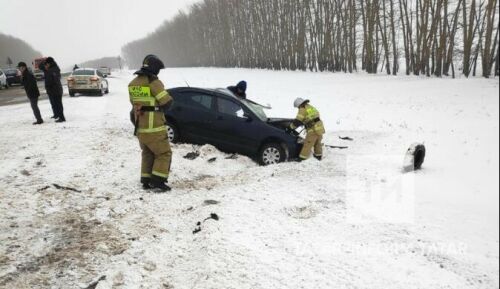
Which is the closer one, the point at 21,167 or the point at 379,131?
the point at 21,167

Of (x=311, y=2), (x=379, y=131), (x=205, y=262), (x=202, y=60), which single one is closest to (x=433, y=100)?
(x=379, y=131)

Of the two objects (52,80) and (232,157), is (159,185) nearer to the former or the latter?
(232,157)

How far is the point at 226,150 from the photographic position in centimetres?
879

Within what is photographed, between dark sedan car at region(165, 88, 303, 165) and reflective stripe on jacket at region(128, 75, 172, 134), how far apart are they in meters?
2.79

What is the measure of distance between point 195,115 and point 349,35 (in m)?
22.1

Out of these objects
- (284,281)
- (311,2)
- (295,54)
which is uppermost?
(311,2)

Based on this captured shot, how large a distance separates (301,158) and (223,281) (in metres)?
4.90

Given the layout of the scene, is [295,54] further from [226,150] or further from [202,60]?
[202,60]

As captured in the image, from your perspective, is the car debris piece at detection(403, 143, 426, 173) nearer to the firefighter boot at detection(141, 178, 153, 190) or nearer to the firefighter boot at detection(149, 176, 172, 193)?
the firefighter boot at detection(149, 176, 172, 193)

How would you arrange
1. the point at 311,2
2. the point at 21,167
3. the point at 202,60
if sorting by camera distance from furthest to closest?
1. the point at 202,60
2. the point at 311,2
3. the point at 21,167

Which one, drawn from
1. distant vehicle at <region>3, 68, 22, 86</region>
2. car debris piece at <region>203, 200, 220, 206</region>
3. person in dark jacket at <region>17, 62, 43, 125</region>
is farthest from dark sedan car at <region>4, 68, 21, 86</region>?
car debris piece at <region>203, 200, 220, 206</region>

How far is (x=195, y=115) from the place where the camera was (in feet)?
29.2

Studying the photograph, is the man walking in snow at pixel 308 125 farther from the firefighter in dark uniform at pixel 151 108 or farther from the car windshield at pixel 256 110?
the firefighter in dark uniform at pixel 151 108

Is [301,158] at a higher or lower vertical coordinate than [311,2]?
lower
